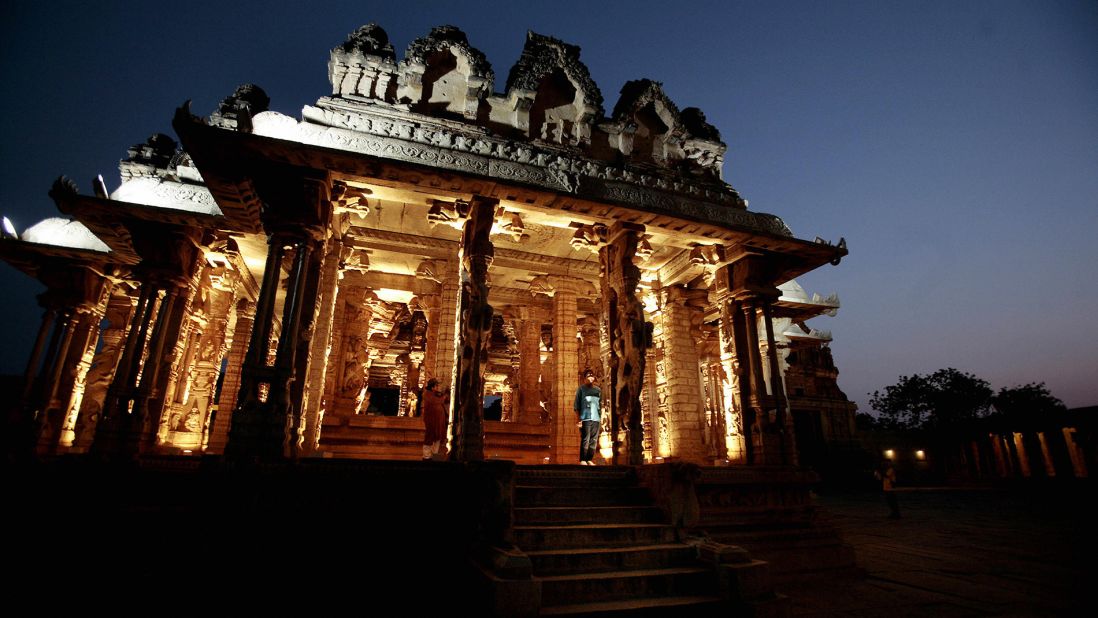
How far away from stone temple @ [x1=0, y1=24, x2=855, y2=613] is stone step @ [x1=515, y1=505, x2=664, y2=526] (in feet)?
0.83

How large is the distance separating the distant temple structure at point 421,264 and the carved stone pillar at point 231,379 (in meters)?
0.09

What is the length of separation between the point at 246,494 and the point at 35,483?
3.04m

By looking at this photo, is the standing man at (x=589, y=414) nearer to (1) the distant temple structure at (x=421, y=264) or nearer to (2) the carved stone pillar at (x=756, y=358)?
(1) the distant temple structure at (x=421, y=264)

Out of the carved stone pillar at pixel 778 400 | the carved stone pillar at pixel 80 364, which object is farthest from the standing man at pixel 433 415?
the carved stone pillar at pixel 80 364

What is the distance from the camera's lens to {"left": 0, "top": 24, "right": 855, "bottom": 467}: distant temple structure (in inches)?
284

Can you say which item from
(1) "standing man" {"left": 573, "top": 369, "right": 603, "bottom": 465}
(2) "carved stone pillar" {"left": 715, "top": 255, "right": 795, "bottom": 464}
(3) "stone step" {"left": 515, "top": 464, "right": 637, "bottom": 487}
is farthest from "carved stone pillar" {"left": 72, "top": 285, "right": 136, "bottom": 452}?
(2) "carved stone pillar" {"left": 715, "top": 255, "right": 795, "bottom": 464}

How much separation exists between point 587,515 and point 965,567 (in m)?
5.10

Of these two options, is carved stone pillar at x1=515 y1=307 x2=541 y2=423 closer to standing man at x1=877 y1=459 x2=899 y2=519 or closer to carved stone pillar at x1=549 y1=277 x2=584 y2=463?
carved stone pillar at x1=549 y1=277 x2=584 y2=463

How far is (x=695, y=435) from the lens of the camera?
11586 mm

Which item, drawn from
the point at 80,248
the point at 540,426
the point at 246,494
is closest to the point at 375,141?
the point at 246,494

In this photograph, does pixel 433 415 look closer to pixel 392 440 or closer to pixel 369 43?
pixel 392 440

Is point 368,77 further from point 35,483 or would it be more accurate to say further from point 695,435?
point 695,435

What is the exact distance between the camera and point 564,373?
11.8 m

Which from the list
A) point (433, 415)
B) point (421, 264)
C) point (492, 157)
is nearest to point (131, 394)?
point (433, 415)
